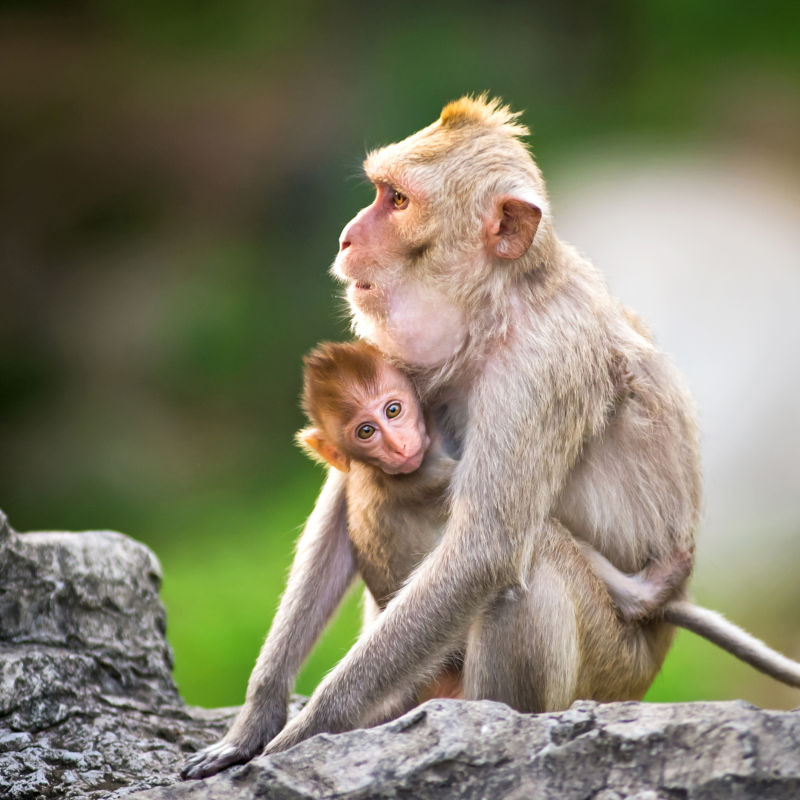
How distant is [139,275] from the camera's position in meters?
12.6

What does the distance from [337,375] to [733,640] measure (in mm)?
1760

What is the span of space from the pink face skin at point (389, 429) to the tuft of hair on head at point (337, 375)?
5 centimetres

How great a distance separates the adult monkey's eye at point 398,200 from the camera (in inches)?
182

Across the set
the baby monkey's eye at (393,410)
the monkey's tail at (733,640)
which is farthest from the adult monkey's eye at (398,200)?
the monkey's tail at (733,640)

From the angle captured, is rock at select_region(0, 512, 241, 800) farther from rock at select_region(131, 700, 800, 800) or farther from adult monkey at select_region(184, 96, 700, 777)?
rock at select_region(131, 700, 800, 800)

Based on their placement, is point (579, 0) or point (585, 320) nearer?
point (585, 320)

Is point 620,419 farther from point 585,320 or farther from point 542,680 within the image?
point 542,680

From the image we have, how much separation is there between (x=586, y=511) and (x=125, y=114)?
9.56m

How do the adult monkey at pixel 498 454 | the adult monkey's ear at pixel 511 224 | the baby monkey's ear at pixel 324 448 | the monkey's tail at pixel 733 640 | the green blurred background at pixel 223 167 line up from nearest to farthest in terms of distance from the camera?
the adult monkey at pixel 498 454 → the adult monkey's ear at pixel 511 224 → the monkey's tail at pixel 733 640 → the baby monkey's ear at pixel 324 448 → the green blurred background at pixel 223 167

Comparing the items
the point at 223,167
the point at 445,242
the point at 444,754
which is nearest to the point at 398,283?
the point at 445,242

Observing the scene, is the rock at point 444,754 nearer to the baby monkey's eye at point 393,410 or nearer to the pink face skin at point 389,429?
the pink face skin at point 389,429

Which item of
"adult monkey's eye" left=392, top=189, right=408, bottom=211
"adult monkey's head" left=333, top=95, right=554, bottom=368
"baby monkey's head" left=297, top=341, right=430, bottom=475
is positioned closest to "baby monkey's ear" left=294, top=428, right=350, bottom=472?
"baby monkey's head" left=297, top=341, right=430, bottom=475

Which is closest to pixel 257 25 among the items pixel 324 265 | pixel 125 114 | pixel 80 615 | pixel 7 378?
pixel 125 114

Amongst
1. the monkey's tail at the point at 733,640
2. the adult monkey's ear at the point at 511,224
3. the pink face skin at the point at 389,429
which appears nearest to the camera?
the adult monkey's ear at the point at 511,224
